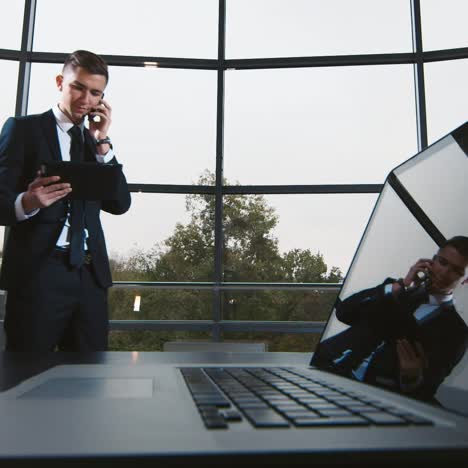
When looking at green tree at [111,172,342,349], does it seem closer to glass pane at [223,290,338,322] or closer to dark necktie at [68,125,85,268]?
glass pane at [223,290,338,322]

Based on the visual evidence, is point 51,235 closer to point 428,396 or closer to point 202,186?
point 428,396

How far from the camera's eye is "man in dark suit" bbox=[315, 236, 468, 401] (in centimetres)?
40

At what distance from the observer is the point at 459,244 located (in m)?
0.42

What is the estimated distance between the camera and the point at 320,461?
0.21m

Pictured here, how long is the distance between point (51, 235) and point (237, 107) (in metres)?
3.19

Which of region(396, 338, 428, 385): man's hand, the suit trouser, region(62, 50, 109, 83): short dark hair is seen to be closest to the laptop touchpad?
region(396, 338, 428, 385): man's hand

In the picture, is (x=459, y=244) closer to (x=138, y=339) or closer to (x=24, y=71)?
(x=138, y=339)

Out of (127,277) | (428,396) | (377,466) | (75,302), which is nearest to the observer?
(377,466)

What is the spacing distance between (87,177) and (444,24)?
3.88 meters

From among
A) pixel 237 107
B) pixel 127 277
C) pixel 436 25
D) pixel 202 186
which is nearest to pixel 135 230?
pixel 127 277

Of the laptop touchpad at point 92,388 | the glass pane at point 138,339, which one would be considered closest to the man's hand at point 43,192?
the laptop touchpad at point 92,388

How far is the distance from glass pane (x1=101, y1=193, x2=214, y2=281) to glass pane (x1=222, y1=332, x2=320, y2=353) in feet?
1.75

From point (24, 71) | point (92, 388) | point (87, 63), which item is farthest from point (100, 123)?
point (24, 71)

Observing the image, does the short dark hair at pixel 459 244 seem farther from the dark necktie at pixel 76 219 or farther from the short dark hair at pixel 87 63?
the short dark hair at pixel 87 63
